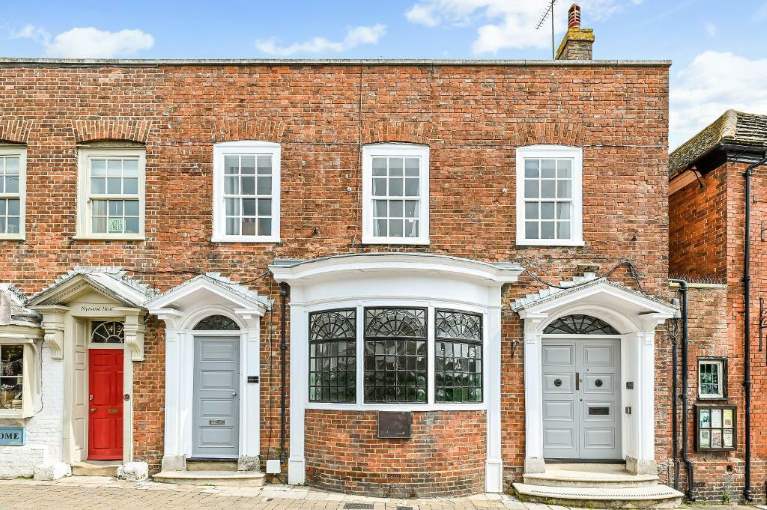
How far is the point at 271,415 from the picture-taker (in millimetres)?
12352

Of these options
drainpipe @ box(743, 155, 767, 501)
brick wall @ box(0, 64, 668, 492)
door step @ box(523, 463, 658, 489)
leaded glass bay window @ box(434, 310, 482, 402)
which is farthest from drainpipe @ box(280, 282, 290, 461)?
drainpipe @ box(743, 155, 767, 501)

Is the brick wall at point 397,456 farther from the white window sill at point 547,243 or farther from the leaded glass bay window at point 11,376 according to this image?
the leaded glass bay window at point 11,376

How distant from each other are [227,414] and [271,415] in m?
0.72

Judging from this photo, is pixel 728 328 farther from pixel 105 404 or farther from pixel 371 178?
pixel 105 404

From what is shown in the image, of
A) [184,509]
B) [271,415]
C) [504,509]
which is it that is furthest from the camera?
[271,415]

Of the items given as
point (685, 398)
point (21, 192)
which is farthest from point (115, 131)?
point (685, 398)

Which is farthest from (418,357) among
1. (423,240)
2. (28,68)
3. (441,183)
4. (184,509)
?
(28,68)

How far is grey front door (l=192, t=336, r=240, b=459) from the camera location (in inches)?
490

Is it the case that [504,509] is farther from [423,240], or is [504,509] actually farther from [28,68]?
[28,68]

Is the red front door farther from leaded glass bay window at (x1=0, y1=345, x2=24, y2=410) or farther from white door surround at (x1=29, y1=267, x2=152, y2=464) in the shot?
leaded glass bay window at (x1=0, y1=345, x2=24, y2=410)

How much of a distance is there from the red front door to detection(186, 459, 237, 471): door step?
4.41 ft

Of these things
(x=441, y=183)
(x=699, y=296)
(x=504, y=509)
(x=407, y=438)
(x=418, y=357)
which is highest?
(x=441, y=183)

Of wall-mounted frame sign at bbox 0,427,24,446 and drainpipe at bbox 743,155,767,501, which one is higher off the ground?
drainpipe at bbox 743,155,767,501

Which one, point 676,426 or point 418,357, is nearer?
point 418,357
